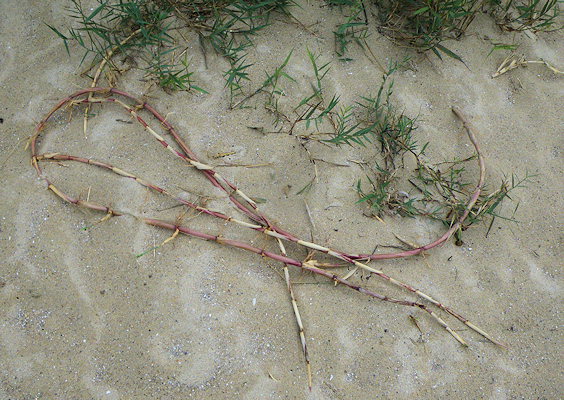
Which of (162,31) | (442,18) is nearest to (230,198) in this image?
(162,31)

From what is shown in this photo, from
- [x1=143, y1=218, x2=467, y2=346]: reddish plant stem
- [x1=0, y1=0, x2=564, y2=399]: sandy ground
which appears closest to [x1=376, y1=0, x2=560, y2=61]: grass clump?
[x1=0, y1=0, x2=564, y2=399]: sandy ground

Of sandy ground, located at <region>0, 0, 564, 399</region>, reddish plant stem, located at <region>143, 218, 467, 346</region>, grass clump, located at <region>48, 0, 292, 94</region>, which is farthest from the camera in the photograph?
grass clump, located at <region>48, 0, 292, 94</region>

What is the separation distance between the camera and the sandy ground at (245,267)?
2.01 meters

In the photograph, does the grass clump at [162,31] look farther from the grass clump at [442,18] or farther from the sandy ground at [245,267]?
the grass clump at [442,18]

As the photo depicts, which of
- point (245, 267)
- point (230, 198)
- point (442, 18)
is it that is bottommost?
point (245, 267)

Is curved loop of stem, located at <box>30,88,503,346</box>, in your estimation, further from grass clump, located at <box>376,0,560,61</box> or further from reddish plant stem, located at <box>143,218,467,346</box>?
grass clump, located at <box>376,0,560,61</box>

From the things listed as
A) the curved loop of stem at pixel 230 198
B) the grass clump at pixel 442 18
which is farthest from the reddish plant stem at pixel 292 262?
the grass clump at pixel 442 18

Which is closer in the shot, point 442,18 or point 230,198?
point 230,198

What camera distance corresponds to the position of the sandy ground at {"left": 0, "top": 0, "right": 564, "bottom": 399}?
2014mm

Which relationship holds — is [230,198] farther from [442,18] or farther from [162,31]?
[442,18]

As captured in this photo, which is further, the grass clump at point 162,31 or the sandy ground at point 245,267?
the grass clump at point 162,31

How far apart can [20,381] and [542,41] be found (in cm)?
289

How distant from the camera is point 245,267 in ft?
7.16

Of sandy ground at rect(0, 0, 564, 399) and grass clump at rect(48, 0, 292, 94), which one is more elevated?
grass clump at rect(48, 0, 292, 94)
